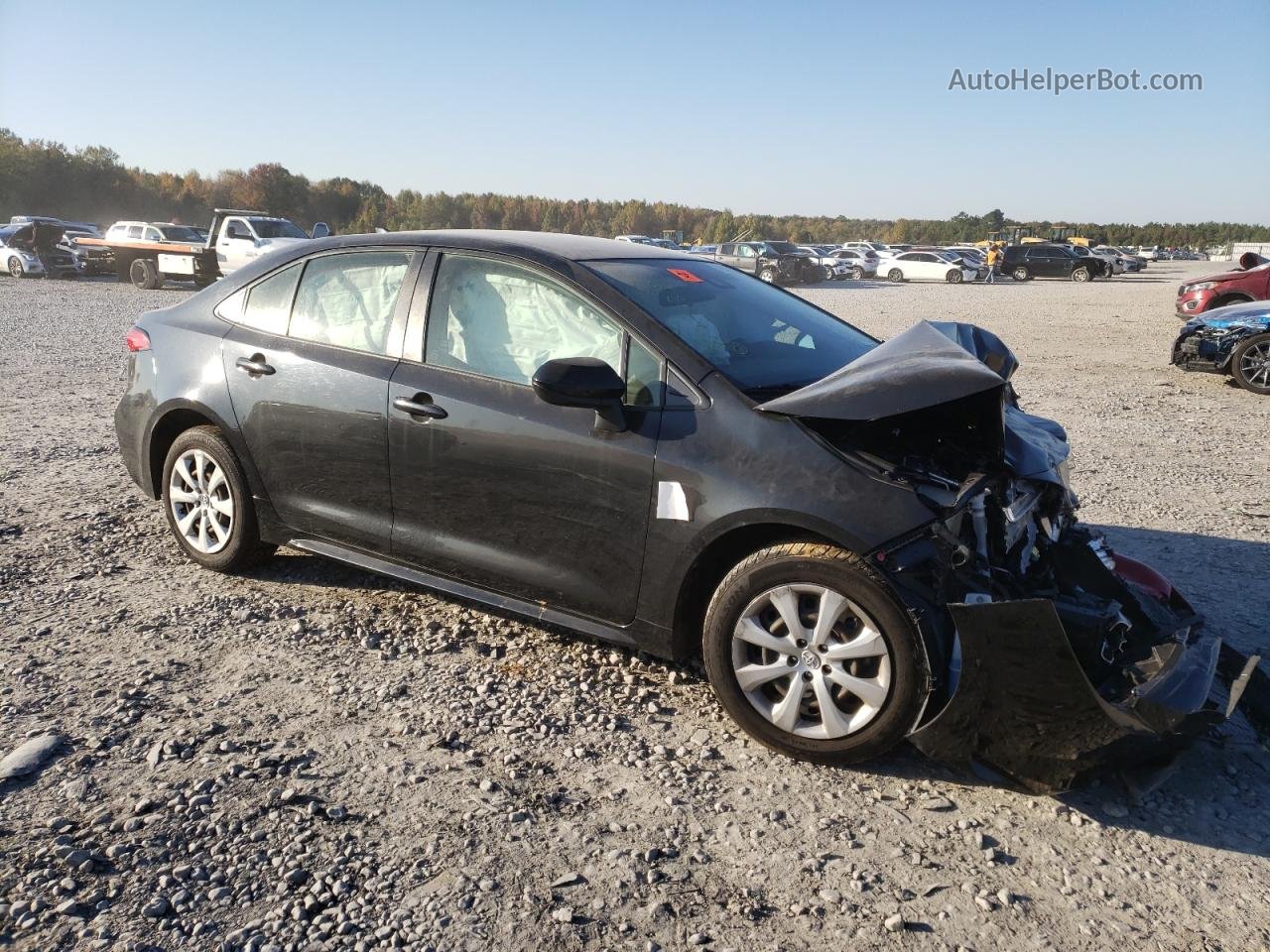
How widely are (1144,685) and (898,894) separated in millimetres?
1014

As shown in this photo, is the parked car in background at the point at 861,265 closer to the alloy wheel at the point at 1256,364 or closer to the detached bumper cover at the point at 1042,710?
the alloy wheel at the point at 1256,364

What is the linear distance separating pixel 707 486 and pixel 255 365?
2.41 meters

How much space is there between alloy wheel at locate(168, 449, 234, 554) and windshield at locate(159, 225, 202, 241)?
964 inches

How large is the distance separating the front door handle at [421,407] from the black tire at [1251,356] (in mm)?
10217

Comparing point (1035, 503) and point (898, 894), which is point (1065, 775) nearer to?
point (898, 894)

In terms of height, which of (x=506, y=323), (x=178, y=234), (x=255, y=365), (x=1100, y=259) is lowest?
(x=255, y=365)

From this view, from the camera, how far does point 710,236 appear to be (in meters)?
89.3

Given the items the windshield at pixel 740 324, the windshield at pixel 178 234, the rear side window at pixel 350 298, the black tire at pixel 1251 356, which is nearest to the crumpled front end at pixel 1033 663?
the windshield at pixel 740 324

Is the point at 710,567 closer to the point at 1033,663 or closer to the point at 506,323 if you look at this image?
the point at 1033,663

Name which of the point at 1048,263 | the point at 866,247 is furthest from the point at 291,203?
the point at 1048,263

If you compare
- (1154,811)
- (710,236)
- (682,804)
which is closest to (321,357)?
(682,804)

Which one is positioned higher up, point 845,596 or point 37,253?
point 37,253

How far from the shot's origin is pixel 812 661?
3.12m

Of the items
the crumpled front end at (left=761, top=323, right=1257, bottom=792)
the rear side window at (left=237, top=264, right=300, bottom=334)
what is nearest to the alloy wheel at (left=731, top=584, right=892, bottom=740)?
the crumpled front end at (left=761, top=323, right=1257, bottom=792)
